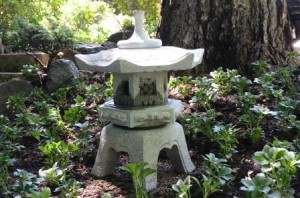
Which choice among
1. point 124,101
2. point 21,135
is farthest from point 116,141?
point 21,135

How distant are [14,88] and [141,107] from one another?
207 centimetres

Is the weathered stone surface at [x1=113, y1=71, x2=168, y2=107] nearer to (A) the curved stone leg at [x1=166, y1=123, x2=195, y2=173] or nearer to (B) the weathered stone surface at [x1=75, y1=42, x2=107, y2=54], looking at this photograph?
(A) the curved stone leg at [x1=166, y1=123, x2=195, y2=173]

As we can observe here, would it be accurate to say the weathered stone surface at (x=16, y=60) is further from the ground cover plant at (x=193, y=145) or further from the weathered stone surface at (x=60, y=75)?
the ground cover plant at (x=193, y=145)

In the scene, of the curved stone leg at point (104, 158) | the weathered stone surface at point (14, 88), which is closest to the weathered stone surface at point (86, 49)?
the weathered stone surface at point (14, 88)

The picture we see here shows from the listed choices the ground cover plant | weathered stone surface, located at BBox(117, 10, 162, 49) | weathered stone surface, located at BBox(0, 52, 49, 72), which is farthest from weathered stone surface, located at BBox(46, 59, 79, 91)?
weathered stone surface, located at BBox(117, 10, 162, 49)

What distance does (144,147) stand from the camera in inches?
86.5

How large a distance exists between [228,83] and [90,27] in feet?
23.3

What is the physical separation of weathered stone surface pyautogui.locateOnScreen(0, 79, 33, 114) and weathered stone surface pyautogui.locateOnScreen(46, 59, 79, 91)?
7.7 inches

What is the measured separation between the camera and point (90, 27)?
10.0m

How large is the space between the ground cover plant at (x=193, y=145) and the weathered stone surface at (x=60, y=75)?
5.1 inches

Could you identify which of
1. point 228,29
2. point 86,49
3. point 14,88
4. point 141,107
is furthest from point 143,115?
point 86,49

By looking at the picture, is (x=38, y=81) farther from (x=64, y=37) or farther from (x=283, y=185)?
(x=283, y=185)

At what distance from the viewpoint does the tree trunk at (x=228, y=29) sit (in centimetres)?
383

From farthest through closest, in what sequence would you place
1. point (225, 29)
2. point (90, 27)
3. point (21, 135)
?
point (90, 27) → point (225, 29) → point (21, 135)
